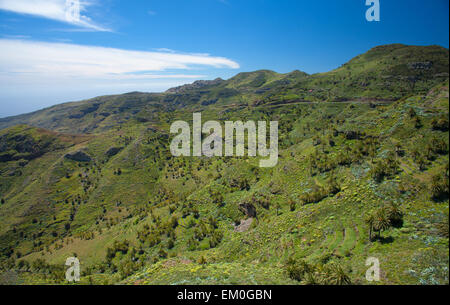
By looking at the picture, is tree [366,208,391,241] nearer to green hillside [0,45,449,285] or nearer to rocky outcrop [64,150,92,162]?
green hillside [0,45,449,285]

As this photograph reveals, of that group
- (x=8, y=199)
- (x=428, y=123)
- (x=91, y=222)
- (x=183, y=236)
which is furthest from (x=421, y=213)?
(x=8, y=199)

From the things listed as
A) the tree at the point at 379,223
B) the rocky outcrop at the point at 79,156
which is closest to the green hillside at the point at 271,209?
the tree at the point at 379,223

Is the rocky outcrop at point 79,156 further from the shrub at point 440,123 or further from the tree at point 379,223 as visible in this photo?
the shrub at point 440,123

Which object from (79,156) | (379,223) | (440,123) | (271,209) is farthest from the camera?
(79,156)

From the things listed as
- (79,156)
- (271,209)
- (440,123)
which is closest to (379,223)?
(440,123)

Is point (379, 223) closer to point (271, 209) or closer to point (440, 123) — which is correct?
point (440, 123)

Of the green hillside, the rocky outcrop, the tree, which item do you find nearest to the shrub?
the green hillside
